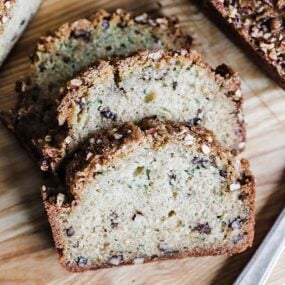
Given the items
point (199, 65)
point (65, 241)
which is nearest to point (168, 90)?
point (199, 65)

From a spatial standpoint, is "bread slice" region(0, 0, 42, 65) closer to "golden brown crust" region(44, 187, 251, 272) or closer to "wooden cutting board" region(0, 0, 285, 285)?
"wooden cutting board" region(0, 0, 285, 285)

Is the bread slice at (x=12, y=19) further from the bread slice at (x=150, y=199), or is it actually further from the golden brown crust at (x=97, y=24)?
the bread slice at (x=150, y=199)

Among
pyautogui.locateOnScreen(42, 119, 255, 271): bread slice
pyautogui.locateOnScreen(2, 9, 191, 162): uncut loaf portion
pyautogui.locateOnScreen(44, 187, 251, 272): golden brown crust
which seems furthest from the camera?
pyautogui.locateOnScreen(2, 9, 191, 162): uncut loaf portion

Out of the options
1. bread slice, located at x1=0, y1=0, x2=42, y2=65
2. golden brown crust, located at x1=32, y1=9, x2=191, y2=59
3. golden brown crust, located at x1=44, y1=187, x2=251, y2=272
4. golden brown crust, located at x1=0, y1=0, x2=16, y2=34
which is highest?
golden brown crust, located at x1=0, y1=0, x2=16, y2=34

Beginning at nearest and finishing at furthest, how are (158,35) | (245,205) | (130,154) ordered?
1. (130,154)
2. (245,205)
3. (158,35)

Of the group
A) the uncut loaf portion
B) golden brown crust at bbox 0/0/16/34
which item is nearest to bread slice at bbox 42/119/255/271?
the uncut loaf portion

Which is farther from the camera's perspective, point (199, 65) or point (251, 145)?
point (251, 145)

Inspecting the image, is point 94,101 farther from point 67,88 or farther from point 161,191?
Answer: point 161,191
